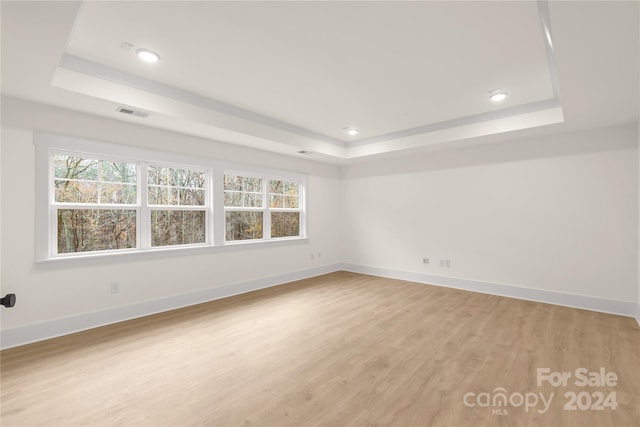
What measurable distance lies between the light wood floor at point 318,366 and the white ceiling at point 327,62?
2437mm

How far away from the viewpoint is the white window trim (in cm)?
306

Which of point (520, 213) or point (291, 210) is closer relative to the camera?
point (520, 213)

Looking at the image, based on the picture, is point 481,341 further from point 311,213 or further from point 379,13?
point 311,213

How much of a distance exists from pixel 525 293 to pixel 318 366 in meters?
3.73

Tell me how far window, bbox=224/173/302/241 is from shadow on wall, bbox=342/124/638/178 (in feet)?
5.74

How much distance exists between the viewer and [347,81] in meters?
3.21

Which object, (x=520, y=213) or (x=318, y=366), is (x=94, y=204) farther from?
(x=520, y=213)

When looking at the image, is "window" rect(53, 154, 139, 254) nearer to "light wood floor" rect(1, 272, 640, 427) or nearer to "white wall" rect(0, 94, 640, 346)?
"white wall" rect(0, 94, 640, 346)

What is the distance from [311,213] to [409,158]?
2.24m

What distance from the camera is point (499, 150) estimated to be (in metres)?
4.79

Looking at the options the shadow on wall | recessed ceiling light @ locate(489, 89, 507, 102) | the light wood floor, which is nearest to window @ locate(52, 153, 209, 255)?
the light wood floor

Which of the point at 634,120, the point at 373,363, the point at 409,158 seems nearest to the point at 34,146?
the point at 373,363

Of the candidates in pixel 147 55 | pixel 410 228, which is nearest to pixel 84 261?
pixel 147 55

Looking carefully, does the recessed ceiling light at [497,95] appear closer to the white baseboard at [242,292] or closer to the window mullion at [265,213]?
the white baseboard at [242,292]
